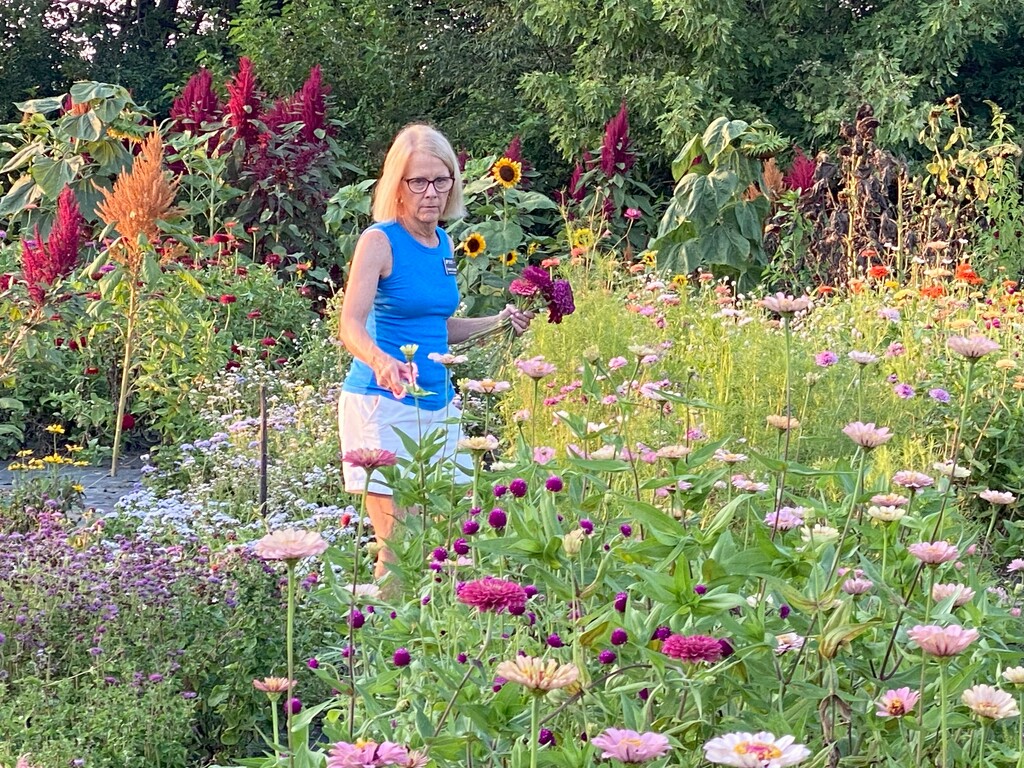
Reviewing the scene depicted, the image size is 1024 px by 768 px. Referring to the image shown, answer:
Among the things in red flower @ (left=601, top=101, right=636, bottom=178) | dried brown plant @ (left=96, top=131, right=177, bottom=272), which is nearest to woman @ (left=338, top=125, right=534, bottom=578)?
dried brown plant @ (left=96, top=131, right=177, bottom=272)

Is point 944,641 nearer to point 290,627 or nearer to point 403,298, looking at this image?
point 290,627

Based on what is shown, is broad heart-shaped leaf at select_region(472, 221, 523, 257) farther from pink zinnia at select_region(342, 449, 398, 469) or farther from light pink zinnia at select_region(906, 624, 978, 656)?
light pink zinnia at select_region(906, 624, 978, 656)

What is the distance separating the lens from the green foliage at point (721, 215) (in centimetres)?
880

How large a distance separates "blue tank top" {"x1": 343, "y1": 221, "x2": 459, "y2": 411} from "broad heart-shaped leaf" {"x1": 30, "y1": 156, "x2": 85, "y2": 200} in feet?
15.6

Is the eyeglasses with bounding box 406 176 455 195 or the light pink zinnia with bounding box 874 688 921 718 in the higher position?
the eyeglasses with bounding box 406 176 455 195

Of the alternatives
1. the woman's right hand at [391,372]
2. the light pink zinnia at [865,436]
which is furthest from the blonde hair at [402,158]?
the light pink zinnia at [865,436]

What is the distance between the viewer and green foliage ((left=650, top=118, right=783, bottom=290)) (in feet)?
28.9

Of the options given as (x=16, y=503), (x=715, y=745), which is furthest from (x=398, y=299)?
(x=715, y=745)

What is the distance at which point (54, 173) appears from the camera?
7.50 metres

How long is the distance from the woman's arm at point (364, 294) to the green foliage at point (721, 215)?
5.55 m

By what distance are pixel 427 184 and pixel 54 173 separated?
487cm

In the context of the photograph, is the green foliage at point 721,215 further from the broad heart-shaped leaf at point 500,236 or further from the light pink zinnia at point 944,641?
the light pink zinnia at point 944,641

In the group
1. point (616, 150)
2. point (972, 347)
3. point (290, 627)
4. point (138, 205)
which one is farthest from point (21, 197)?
point (290, 627)

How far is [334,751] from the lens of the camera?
1.23 m
